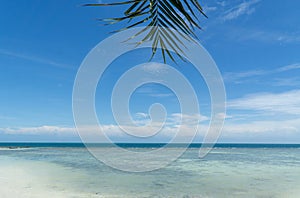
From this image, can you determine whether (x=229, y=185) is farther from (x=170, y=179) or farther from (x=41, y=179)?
(x=41, y=179)

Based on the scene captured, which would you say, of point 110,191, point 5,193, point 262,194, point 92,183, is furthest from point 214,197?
point 5,193

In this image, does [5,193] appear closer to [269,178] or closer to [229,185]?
[229,185]

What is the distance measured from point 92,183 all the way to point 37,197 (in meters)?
2.54

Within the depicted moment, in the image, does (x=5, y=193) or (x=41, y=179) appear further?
(x=41, y=179)

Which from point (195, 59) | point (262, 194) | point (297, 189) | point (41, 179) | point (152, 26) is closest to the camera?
point (152, 26)

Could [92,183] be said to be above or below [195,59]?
below

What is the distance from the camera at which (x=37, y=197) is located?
25.4 ft

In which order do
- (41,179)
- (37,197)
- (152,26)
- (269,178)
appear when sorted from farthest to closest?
(269,178), (41,179), (37,197), (152,26)

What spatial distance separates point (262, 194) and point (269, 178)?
12.6ft

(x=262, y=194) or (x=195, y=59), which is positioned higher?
(x=195, y=59)

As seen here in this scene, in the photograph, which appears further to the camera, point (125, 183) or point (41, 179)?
point (41, 179)

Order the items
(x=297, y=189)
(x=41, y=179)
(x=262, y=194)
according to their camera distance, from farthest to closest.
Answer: (x=41, y=179) → (x=297, y=189) → (x=262, y=194)

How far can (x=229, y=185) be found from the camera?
10.0 m

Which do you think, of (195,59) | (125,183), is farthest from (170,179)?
(195,59)
